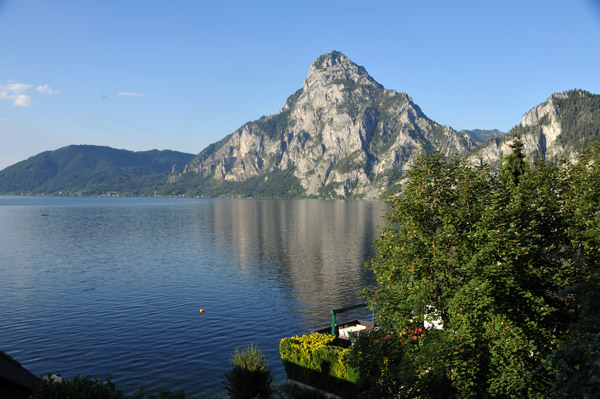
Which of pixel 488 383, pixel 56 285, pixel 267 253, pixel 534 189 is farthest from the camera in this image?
pixel 267 253

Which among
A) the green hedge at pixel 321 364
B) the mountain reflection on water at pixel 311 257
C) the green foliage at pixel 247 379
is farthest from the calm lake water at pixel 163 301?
the green foliage at pixel 247 379

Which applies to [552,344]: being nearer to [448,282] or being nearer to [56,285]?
[448,282]

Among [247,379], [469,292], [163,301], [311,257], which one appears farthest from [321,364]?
[311,257]

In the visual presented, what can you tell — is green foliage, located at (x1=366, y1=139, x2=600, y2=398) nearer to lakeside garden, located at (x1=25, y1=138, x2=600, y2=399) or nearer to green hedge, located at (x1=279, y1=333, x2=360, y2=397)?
lakeside garden, located at (x1=25, y1=138, x2=600, y2=399)

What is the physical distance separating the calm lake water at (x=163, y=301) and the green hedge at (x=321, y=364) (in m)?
4.94

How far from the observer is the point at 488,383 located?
21078 millimetres

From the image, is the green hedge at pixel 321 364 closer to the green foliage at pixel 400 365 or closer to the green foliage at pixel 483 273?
the green foliage at pixel 400 365

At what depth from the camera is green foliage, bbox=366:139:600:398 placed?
1994cm

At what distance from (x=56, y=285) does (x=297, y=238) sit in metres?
73.8

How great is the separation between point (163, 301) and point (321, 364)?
121ft

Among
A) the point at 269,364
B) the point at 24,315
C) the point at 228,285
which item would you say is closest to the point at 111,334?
the point at 24,315

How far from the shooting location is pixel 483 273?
20.7 meters

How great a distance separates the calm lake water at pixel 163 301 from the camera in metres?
39.0

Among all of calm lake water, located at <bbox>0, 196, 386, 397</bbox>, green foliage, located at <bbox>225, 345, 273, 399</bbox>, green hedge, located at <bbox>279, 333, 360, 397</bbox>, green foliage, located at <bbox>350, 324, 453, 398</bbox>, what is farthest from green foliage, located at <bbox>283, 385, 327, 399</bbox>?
calm lake water, located at <bbox>0, 196, 386, 397</bbox>
